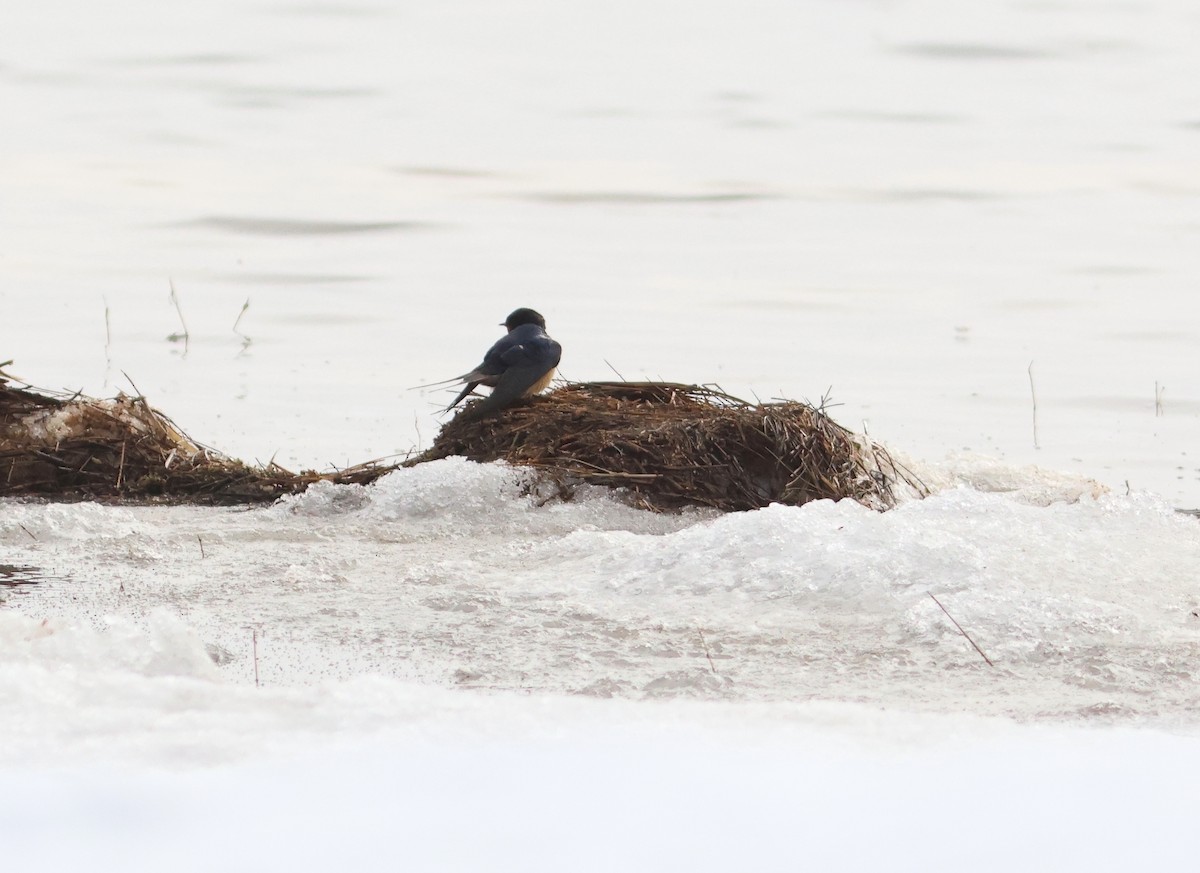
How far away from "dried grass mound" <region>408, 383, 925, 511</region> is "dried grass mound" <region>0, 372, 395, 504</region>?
611 mm

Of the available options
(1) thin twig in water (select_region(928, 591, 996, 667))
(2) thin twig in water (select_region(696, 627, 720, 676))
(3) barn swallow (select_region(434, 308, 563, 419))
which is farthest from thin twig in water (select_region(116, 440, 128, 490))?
(1) thin twig in water (select_region(928, 591, 996, 667))

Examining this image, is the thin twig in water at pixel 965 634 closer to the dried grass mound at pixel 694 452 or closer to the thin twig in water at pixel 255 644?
the dried grass mound at pixel 694 452

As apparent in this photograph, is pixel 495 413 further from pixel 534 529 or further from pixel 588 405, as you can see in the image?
pixel 534 529

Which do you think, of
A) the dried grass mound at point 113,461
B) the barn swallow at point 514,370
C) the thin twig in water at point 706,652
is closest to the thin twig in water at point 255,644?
the thin twig in water at point 706,652

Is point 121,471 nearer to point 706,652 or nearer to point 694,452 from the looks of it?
point 694,452

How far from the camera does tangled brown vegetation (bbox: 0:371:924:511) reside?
6.03 m

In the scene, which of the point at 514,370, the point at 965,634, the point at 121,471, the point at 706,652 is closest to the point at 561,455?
the point at 514,370

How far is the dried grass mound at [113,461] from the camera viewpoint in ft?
20.4

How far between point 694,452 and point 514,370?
878mm

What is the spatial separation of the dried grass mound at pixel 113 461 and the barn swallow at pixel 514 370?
0.53 meters

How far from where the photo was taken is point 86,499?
6.16m

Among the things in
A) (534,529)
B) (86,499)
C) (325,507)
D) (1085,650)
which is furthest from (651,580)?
(86,499)

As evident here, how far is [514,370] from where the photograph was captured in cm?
645

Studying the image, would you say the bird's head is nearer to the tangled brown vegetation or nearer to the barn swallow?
the barn swallow
